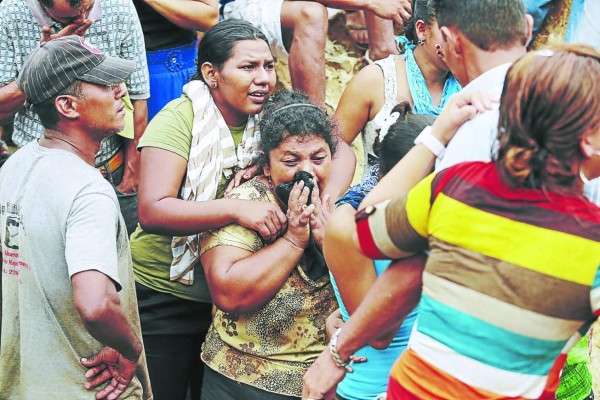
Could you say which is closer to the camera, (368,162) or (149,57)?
(368,162)

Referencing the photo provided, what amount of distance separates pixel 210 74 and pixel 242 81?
17cm

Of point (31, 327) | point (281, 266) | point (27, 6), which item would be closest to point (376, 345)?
point (281, 266)

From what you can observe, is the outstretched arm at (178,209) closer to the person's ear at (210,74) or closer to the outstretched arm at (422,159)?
the person's ear at (210,74)

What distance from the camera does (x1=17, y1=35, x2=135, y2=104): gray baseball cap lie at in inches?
121

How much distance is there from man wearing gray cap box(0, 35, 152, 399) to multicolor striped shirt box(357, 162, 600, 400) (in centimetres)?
111

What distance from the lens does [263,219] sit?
333 centimetres

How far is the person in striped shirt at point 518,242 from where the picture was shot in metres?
1.96

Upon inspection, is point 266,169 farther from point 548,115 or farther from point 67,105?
point 548,115

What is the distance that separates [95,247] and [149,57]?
225 cm

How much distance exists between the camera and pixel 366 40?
566cm

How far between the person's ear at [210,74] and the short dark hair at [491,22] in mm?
1582

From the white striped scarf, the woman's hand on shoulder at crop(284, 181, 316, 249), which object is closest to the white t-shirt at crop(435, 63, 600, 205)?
the woman's hand on shoulder at crop(284, 181, 316, 249)

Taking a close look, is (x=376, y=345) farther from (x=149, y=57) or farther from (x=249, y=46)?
(x=149, y=57)

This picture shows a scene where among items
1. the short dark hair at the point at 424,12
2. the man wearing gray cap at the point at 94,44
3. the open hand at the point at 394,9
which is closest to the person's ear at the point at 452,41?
the short dark hair at the point at 424,12
